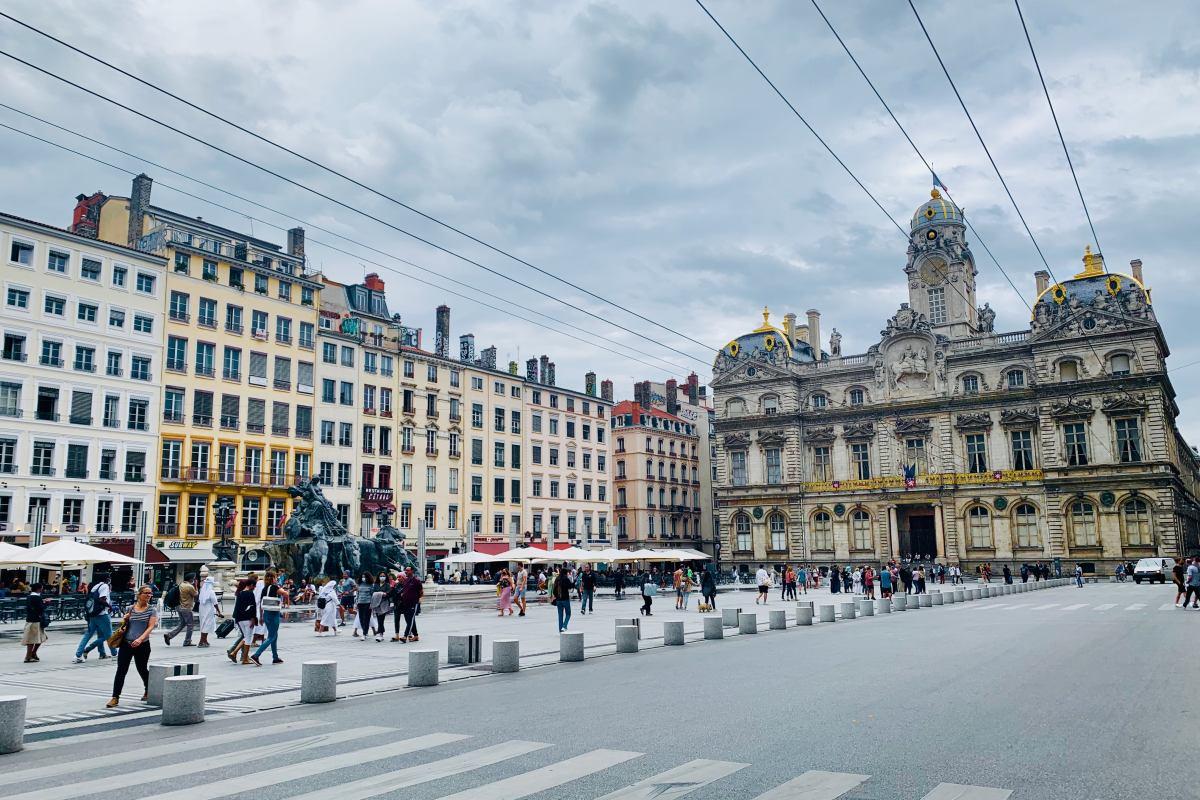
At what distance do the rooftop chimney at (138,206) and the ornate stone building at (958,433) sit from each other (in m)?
48.3

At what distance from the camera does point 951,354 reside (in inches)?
2881

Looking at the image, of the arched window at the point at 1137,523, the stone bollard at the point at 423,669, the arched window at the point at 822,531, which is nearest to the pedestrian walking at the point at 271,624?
the stone bollard at the point at 423,669

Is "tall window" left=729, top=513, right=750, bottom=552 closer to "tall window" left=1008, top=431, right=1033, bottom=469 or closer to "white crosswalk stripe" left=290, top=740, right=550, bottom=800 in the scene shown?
"tall window" left=1008, top=431, right=1033, bottom=469

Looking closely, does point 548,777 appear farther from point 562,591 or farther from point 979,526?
point 979,526

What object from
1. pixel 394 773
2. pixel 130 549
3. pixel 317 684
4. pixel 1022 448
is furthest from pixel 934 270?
pixel 394 773

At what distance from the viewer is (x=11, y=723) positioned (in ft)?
32.6

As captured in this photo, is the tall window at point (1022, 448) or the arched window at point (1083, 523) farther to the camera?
the tall window at point (1022, 448)

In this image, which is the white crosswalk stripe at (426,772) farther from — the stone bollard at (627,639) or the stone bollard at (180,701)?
the stone bollard at (627,639)

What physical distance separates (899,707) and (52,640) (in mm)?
21328

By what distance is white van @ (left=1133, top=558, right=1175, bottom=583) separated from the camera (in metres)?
54.0

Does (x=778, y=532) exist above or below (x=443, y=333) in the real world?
below

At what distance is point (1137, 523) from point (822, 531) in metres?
22.7

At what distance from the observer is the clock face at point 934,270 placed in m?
77.3

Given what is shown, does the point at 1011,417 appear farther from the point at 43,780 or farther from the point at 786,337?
the point at 43,780
